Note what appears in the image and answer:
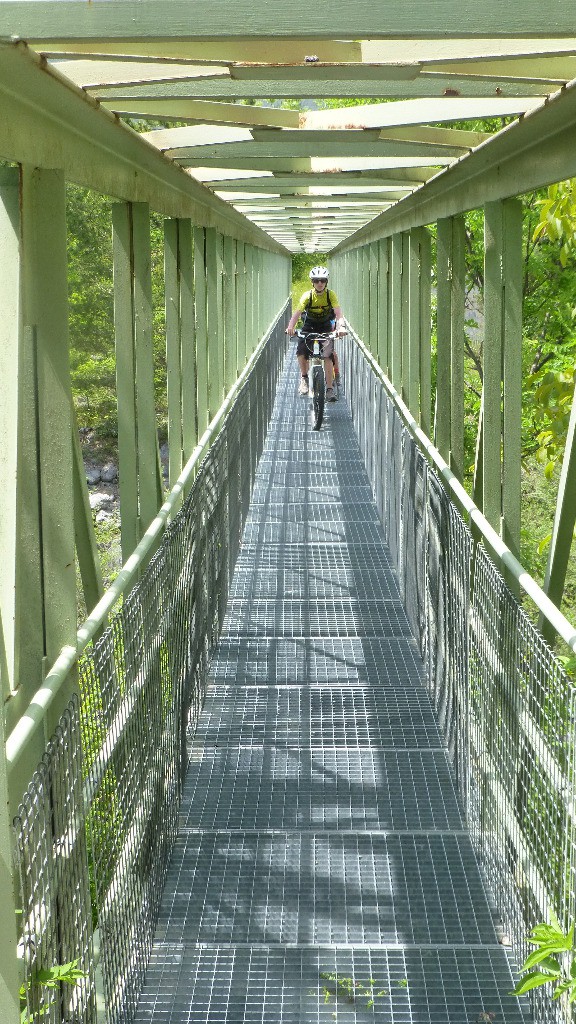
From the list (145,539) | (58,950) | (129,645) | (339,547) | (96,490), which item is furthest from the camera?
(96,490)

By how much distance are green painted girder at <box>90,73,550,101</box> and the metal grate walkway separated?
273cm

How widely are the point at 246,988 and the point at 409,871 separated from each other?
3.19 ft

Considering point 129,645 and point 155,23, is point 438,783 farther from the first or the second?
point 155,23

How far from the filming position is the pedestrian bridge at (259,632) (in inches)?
125

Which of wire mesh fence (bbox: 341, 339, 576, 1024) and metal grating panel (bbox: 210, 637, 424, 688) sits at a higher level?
wire mesh fence (bbox: 341, 339, 576, 1024)

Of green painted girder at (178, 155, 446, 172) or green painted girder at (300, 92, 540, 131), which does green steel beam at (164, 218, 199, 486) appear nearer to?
green painted girder at (178, 155, 446, 172)

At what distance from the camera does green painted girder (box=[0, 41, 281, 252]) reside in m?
3.14

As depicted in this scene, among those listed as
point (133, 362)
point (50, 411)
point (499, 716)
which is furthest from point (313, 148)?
point (499, 716)

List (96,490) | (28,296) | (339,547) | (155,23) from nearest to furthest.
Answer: (155,23), (28,296), (339,547), (96,490)

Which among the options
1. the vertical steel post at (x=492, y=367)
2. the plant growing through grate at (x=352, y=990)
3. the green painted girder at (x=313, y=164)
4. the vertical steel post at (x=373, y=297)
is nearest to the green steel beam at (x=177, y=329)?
the green painted girder at (x=313, y=164)

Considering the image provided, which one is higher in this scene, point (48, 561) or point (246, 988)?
point (48, 561)

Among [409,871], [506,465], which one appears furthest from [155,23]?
[409,871]

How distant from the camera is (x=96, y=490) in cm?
3631

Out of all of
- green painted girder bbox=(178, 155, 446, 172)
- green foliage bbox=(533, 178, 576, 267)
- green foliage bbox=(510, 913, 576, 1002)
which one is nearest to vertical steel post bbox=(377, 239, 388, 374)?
green foliage bbox=(533, 178, 576, 267)
